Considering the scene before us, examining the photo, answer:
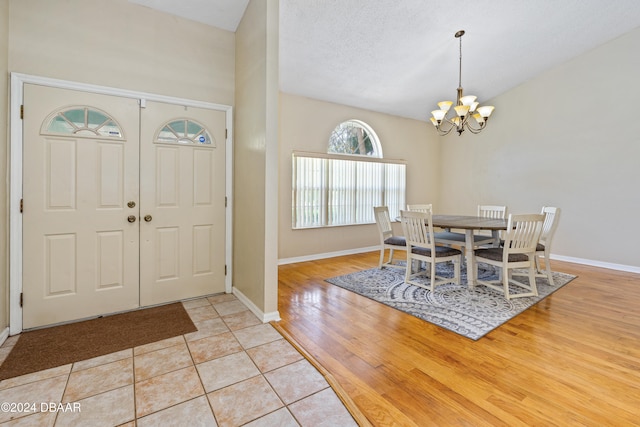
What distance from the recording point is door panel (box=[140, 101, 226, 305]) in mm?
2924

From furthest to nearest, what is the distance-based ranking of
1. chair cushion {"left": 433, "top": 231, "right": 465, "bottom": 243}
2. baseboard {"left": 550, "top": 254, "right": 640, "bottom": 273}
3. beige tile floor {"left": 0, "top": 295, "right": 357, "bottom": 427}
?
baseboard {"left": 550, "top": 254, "right": 640, "bottom": 273}
chair cushion {"left": 433, "top": 231, "right": 465, "bottom": 243}
beige tile floor {"left": 0, "top": 295, "right": 357, "bottom": 427}

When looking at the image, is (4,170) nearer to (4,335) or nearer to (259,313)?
(4,335)

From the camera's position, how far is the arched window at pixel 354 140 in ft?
17.6

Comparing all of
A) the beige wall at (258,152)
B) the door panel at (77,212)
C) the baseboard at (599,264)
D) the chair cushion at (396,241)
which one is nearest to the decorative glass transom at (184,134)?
the door panel at (77,212)

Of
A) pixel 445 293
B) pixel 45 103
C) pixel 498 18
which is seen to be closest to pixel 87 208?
pixel 45 103

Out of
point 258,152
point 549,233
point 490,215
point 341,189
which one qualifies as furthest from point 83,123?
point 490,215

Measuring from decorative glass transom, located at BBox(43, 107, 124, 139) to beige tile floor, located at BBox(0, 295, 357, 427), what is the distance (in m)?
1.73

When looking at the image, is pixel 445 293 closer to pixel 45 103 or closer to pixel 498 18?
pixel 498 18

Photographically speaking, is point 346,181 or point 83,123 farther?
point 346,181

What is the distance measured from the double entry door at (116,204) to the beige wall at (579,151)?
521 cm

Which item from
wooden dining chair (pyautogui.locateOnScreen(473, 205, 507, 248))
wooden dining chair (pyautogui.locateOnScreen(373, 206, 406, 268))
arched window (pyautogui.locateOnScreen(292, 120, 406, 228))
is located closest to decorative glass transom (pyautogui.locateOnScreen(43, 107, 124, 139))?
arched window (pyautogui.locateOnScreen(292, 120, 406, 228))

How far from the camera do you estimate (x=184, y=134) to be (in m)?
3.08

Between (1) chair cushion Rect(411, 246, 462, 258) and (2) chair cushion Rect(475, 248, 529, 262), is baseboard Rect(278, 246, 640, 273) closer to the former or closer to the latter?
(1) chair cushion Rect(411, 246, 462, 258)

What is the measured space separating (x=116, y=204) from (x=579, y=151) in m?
6.44
